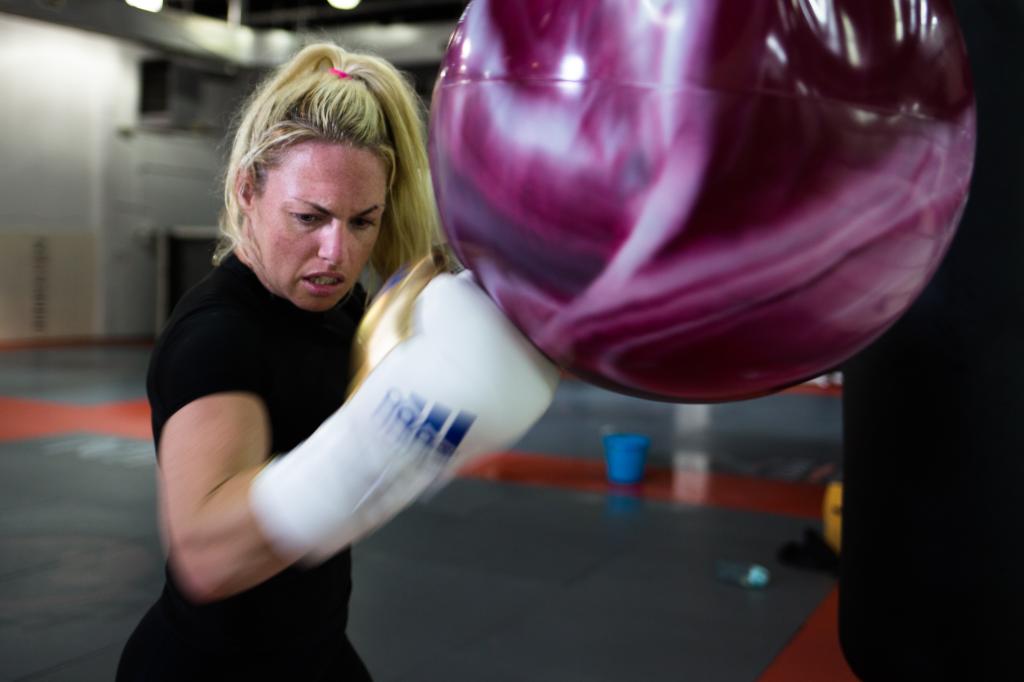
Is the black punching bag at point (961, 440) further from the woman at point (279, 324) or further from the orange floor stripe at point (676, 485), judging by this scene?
the orange floor stripe at point (676, 485)

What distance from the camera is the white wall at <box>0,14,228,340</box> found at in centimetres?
1078

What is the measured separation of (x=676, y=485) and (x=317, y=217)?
3896 millimetres

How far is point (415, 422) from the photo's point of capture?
0.83 m

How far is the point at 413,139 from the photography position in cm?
126

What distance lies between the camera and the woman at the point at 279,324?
1031mm

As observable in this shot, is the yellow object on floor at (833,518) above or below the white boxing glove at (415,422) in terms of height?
below

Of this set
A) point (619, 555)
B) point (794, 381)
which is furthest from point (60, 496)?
point (794, 381)

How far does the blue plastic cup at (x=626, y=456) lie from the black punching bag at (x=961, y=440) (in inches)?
118

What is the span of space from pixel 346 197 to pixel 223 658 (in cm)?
62

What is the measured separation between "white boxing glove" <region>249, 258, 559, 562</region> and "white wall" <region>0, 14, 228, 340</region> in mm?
11343

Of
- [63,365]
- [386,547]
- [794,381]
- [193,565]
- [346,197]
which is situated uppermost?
[346,197]

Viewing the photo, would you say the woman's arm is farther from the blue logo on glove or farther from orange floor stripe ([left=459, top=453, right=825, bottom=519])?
orange floor stripe ([left=459, top=453, right=825, bottom=519])

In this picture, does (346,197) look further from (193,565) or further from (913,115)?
(913,115)

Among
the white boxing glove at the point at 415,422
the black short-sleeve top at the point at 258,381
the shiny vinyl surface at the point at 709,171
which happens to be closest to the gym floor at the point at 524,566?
the black short-sleeve top at the point at 258,381
